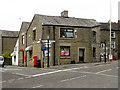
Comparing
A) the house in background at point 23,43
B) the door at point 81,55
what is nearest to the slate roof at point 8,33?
the house in background at point 23,43

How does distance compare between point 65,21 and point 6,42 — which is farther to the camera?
point 6,42

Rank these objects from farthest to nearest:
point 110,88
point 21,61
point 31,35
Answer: point 21,61 → point 31,35 → point 110,88

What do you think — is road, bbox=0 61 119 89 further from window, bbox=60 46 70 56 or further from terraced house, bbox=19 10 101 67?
window, bbox=60 46 70 56

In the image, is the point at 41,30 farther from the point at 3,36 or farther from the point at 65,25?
the point at 3,36

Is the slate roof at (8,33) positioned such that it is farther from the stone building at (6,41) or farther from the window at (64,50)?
the window at (64,50)

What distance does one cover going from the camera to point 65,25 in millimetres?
28859

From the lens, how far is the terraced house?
27.9 metres

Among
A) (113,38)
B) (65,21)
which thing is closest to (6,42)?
(65,21)

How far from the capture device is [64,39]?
28859 millimetres

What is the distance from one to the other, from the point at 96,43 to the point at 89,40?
1709mm

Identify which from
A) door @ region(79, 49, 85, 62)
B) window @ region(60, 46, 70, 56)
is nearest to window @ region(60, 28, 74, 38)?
window @ region(60, 46, 70, 56)

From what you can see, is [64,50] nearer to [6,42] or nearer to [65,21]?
[65,21]

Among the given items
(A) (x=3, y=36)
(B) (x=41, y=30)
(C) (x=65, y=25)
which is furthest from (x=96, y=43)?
(A) (x=3, y=36)

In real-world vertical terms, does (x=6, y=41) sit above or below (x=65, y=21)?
below
